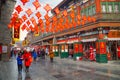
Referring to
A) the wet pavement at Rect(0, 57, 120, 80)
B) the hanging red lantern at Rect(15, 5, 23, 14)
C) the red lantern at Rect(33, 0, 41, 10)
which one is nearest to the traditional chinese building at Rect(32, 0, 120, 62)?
the wet pavement at Rect(0, 57, 120, 80)

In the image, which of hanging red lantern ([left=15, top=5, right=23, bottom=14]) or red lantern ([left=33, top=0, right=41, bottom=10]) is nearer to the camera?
red lantern ([left=33, top=0, right=41, bottom=10])

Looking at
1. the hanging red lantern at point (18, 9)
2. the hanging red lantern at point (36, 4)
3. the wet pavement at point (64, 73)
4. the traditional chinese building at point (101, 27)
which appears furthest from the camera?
the traditional chinese building at point (101, 27)

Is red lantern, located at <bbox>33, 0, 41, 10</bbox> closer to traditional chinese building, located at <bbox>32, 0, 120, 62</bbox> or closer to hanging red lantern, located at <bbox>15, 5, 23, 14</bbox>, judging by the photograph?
hanging red lantern, located at <bbox>15, 5, 23, 14</bbox>

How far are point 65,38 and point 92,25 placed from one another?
12.0 metres

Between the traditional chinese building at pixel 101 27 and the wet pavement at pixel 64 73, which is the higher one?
the traditional chinese building at pixel 101 27

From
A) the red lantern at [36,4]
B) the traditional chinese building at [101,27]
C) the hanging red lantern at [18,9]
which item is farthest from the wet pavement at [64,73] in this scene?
the traditional chinese building at [101,27]

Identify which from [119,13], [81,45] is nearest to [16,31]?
[81,45]

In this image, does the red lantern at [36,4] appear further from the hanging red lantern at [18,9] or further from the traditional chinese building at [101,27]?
the traditional chinese building at [101,27]

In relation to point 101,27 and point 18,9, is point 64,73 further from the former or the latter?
point 101,27

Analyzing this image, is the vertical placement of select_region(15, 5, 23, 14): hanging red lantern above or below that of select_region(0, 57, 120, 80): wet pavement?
above

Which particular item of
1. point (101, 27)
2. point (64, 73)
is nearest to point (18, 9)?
point (64, 73)

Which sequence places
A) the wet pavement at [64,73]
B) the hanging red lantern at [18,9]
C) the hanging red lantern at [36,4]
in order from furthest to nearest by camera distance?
the hanging red lantern at [18,9] < the hanging red lantern at [36,4] < the wet pavement at [64,73]

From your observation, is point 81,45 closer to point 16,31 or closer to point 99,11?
point 99,11

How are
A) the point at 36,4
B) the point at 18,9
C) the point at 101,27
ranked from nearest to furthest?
the point at 36,4 → the point at 18,9 → the point at 101,27
